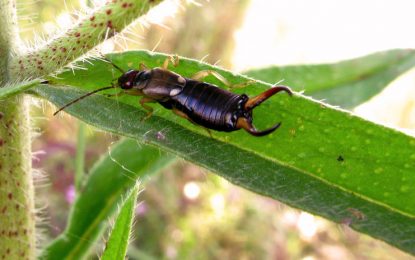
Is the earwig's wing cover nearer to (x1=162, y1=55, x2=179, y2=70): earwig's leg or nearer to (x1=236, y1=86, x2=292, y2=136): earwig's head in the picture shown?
(x1=162, y1=55, x2=179, y2=70): earwig's leg

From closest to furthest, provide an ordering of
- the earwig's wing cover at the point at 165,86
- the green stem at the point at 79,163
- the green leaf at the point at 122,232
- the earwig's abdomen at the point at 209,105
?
the green leaf at the point at 122,232, the earwig's abdomen at the point at 209,105, the earwig's wing cover at the point at 165,86, the green stem at the point at 79,163

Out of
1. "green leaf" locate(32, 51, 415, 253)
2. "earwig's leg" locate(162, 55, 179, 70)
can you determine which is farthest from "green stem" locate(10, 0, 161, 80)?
"earwig's leg" locate(162, 55, 179, 70)

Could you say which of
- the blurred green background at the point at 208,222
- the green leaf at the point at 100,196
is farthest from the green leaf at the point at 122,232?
the blurred green background at the point at 208,222

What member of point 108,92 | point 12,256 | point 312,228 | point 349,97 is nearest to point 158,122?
point 108,92

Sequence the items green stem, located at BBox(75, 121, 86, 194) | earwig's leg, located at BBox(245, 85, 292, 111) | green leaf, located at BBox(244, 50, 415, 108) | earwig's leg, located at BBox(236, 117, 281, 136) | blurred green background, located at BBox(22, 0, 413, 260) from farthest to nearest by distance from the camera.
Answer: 1. blurred green background, located at BBox(22, 0, 413, 260)
2. green leaf, located at BBox(244, 50, 415, 108)
3. green stem, located at BBox(75, 121, 86, 194)
4. earwig's leg, located at BBox(236, 117, 281, 136)
5. earwig's leg, located at BBox(245, 85, 292, 111)

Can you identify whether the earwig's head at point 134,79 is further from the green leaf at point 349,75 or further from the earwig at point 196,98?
the green leaf at point 349,75

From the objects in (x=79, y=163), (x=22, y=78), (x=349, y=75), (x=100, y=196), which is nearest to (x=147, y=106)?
(x=22, y=78)

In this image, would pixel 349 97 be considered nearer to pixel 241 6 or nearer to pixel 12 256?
pixel 12 256

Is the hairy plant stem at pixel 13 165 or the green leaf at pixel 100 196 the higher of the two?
the hairy plant stem at pixel 13 165
